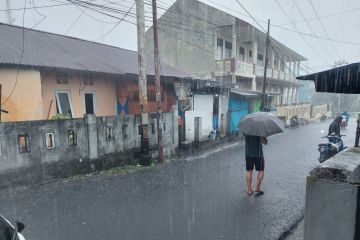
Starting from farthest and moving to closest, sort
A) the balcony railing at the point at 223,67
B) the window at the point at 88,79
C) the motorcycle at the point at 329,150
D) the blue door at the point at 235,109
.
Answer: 1. the balcony railing at the point at 223,67
2. the blue door at the point at 235,109
3. the window at the point at 88,79
4. the motorcycle at the point at 329,150

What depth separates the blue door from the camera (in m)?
15.9

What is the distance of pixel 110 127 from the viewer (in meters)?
8.48

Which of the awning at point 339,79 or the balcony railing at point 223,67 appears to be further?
the balcony railing at point 223,67

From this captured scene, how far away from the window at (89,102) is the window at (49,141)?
13.7ft

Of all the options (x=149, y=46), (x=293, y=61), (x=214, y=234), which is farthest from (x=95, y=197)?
(x=293, y=61)

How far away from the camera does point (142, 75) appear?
28.4ft

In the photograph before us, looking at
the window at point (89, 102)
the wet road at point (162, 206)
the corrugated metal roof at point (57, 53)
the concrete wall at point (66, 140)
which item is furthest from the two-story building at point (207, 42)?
the wet road at point (162, 206)

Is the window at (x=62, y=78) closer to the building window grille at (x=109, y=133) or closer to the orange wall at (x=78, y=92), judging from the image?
the orange wall at (x=78, y=92)

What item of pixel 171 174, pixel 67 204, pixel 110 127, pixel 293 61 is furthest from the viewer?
pixel 293 61

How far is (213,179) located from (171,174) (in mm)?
1307

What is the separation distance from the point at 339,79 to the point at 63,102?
945 centimetres

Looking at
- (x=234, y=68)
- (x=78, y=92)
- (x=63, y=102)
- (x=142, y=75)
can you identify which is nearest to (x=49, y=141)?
(x=142, y=75)

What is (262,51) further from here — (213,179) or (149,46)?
(213,179)

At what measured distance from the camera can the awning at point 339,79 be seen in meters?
3.20
